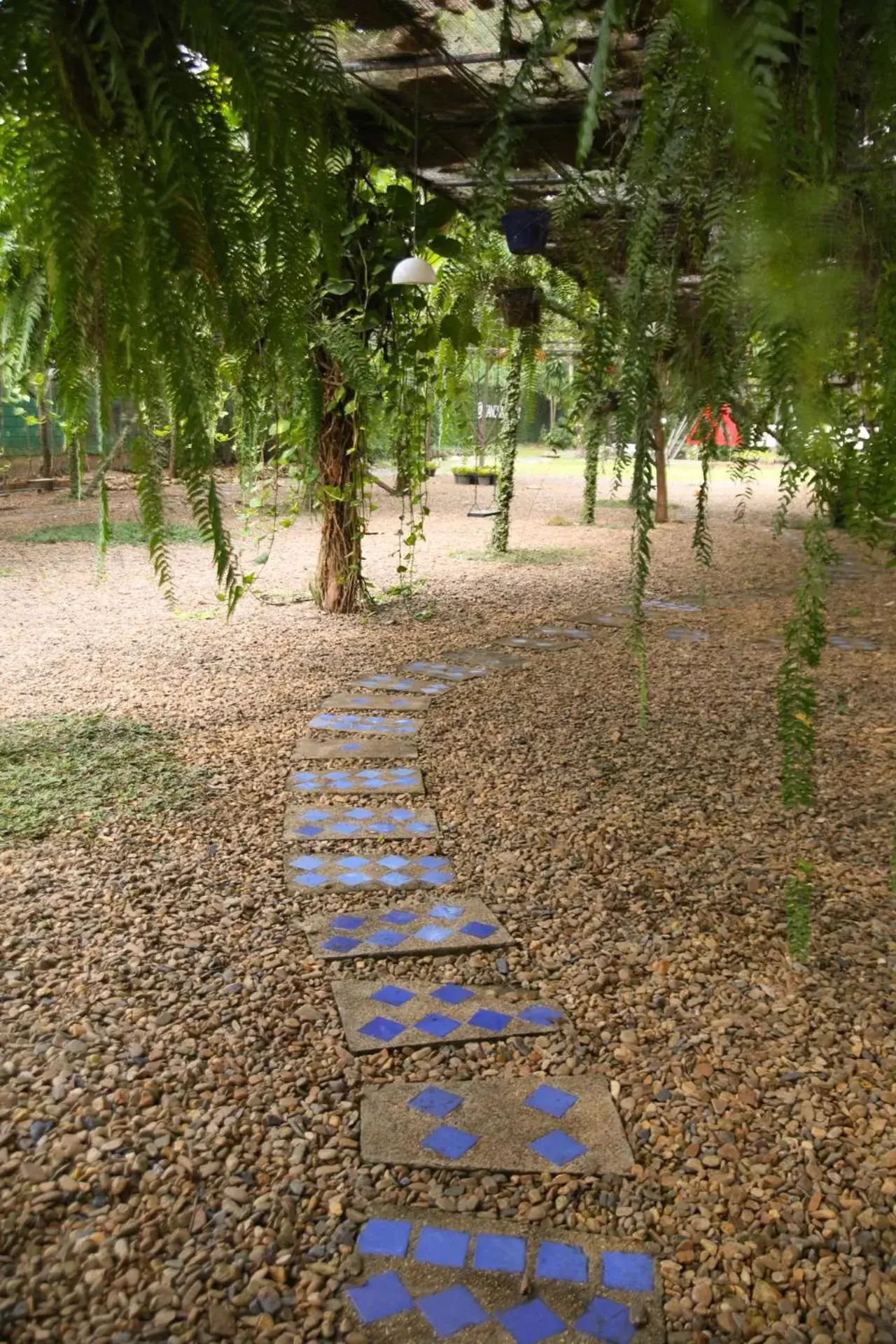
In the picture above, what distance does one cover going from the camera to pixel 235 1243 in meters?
1.46

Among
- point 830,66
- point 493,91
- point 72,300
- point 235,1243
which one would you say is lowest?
point 235,1243

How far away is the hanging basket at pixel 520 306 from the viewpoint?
4.95 meters

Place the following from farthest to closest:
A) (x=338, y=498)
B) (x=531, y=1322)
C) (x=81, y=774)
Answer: (x=338, y=498), (x=81, y=774), (x=531, y=1322)

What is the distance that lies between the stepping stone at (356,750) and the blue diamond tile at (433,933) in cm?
109

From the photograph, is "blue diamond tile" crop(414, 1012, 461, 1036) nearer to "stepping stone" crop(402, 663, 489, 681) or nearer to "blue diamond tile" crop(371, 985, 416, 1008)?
"blue diamond tile" crop(371, 985, 416, 1008)

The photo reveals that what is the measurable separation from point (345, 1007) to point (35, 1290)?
29.5 inches

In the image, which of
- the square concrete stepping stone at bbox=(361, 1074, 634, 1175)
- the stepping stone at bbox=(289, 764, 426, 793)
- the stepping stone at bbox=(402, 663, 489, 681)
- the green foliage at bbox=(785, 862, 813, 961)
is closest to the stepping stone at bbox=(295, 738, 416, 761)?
the stepping stone at bbox=(289, 764, 426, 793)

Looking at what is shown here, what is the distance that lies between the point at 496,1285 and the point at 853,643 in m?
4.08

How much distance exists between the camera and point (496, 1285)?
1.38m

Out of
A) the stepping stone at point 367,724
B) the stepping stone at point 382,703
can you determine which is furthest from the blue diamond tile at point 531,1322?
the stepping stone at point 382,703

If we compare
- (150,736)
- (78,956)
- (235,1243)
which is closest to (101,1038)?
(78,956)

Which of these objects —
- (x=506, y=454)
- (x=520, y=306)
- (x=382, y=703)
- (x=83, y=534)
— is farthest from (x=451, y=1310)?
(x=83, y=534)

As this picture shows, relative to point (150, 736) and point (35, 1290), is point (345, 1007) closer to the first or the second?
point (35, 1290)

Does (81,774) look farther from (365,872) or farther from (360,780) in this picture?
(365,872)
